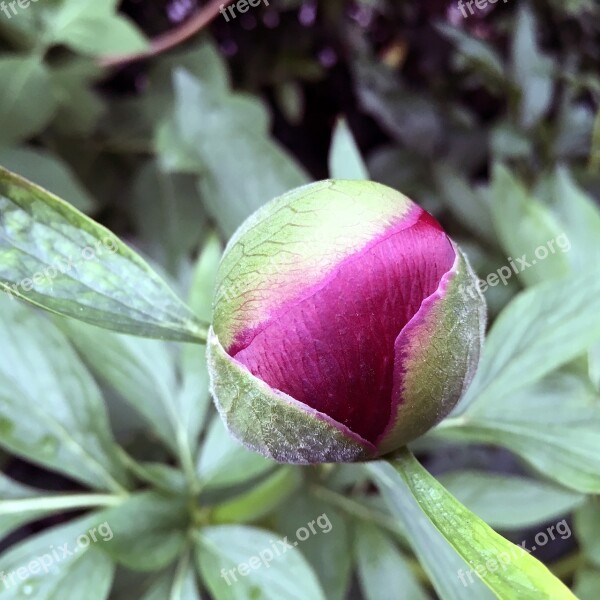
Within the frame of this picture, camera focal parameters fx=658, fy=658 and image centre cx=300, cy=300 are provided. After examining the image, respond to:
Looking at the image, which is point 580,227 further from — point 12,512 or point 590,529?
point 12,512

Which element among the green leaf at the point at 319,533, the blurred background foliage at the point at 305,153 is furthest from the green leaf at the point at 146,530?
the green leaf at the point at 319,533

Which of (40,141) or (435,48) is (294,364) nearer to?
(40,141)

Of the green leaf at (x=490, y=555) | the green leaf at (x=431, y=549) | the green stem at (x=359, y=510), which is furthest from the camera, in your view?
the green stem at (x=359, y=510)

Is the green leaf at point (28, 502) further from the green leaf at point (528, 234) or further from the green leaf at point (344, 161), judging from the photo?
the green leaf at point (528, 234)

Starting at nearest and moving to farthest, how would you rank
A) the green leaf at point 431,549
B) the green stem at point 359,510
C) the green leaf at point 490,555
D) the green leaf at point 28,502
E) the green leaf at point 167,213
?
the green leaf at point 490,555 → the green leaf at point 431,549 → the green leaf at point 28,502 → the green stem at point 359,510 → the green leaf at point 167,213

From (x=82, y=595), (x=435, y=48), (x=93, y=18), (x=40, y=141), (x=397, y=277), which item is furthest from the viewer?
(x=435, y=48)

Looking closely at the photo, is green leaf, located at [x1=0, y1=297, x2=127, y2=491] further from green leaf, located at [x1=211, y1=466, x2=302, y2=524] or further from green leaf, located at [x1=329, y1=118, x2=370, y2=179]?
green leaf, located at [x1=329, y1=118, x2=370, y2=179]

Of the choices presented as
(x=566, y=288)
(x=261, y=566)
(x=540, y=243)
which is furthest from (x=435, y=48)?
(x=261, y=566)
